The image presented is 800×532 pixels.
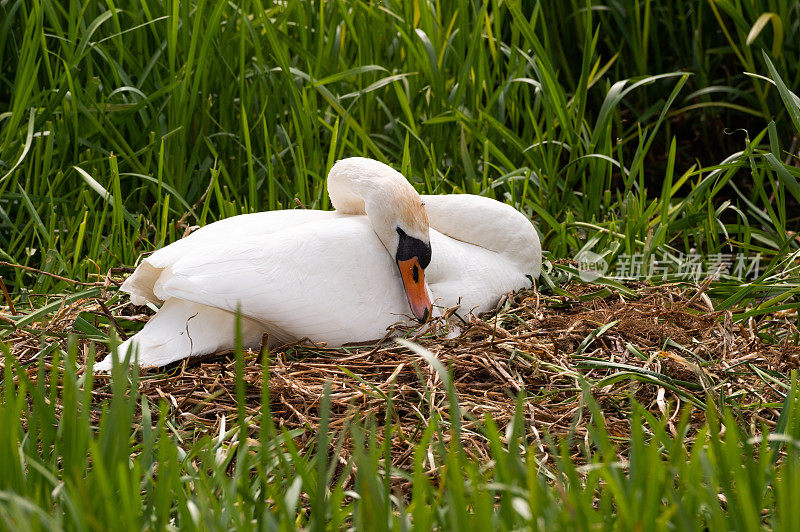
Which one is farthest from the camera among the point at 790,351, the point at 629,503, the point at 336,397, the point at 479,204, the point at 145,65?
the point at 145,65

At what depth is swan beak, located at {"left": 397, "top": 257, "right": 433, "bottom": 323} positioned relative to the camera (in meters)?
2.74

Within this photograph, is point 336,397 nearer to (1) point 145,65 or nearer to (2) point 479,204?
(2) point 479,204

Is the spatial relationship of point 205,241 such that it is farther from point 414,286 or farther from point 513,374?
point 513,374

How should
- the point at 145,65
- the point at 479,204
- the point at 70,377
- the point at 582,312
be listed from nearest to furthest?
the point at 70,377 < the point at 582,312 < the point at 479,204 < the point at 145,65

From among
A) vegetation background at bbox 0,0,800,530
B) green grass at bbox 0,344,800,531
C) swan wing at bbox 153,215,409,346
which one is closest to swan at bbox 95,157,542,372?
swan wing at bbox 153,215,409,346

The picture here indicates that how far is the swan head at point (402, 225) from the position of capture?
9.02 ft

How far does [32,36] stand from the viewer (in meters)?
3.86

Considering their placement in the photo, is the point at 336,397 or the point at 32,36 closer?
the point at 336,397

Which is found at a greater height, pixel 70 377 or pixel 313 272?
pixel 70 377

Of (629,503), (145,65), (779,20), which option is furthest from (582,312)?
(145,65)

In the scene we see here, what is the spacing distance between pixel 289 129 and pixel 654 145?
2.10 meters

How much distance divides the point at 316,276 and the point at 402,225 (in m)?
0.35

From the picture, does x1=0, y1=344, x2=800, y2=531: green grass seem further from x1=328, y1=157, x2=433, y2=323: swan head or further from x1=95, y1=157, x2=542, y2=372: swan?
x1=328, y1=157, x2=433, y2=323: swan head

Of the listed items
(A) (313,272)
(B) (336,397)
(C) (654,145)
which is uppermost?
(A) (313,272)
